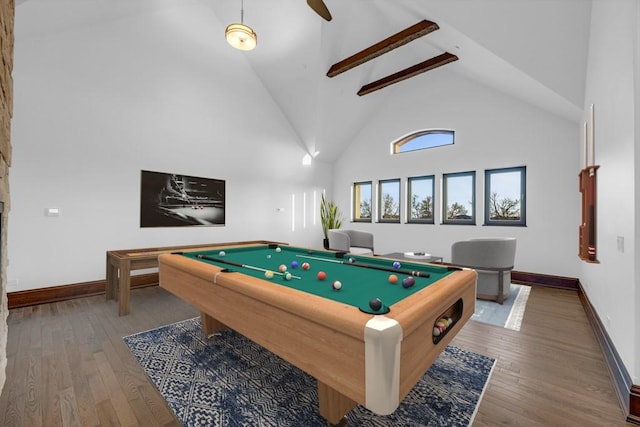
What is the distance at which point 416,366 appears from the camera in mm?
1060

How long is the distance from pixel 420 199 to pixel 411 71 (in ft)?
8.68

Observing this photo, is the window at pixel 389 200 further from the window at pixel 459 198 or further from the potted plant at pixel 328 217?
the potted plant at pixel 328 217

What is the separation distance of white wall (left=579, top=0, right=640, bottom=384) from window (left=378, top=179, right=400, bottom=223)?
3.83 meters

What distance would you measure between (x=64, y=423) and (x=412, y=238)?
19.0 ft

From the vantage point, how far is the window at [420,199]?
587 centimetres

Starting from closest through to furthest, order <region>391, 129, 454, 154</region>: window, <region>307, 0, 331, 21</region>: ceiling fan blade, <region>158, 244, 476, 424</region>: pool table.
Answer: <region>158, 244, 476, 424</region>: pool table
<region>307, 0, 331, 21</region>: ceiling fan blade
<region>391, 129, 454, 154</region>: window

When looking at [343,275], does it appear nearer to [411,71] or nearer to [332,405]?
[332,405]

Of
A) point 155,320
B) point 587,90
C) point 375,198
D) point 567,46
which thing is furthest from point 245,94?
point 587,90

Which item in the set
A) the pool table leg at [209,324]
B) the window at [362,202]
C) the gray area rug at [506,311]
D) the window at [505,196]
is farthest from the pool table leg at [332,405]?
the window at [362,202]

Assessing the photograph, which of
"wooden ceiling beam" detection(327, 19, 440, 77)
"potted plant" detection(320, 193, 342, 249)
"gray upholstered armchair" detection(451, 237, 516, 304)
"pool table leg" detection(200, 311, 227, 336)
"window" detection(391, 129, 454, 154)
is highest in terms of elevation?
"wooden ceiling beam" detection(327, 19, 440, 77)

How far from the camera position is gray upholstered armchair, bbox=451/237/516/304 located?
3.51 metres

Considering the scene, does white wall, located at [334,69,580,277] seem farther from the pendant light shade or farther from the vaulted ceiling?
the pendant light shade

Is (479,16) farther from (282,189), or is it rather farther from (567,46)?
(282,189)

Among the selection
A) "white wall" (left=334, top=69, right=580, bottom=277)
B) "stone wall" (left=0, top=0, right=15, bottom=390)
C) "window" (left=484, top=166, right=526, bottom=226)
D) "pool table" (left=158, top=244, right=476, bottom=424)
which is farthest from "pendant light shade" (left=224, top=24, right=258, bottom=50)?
"window" (left=484, top=166, right=526, bottom=226)
